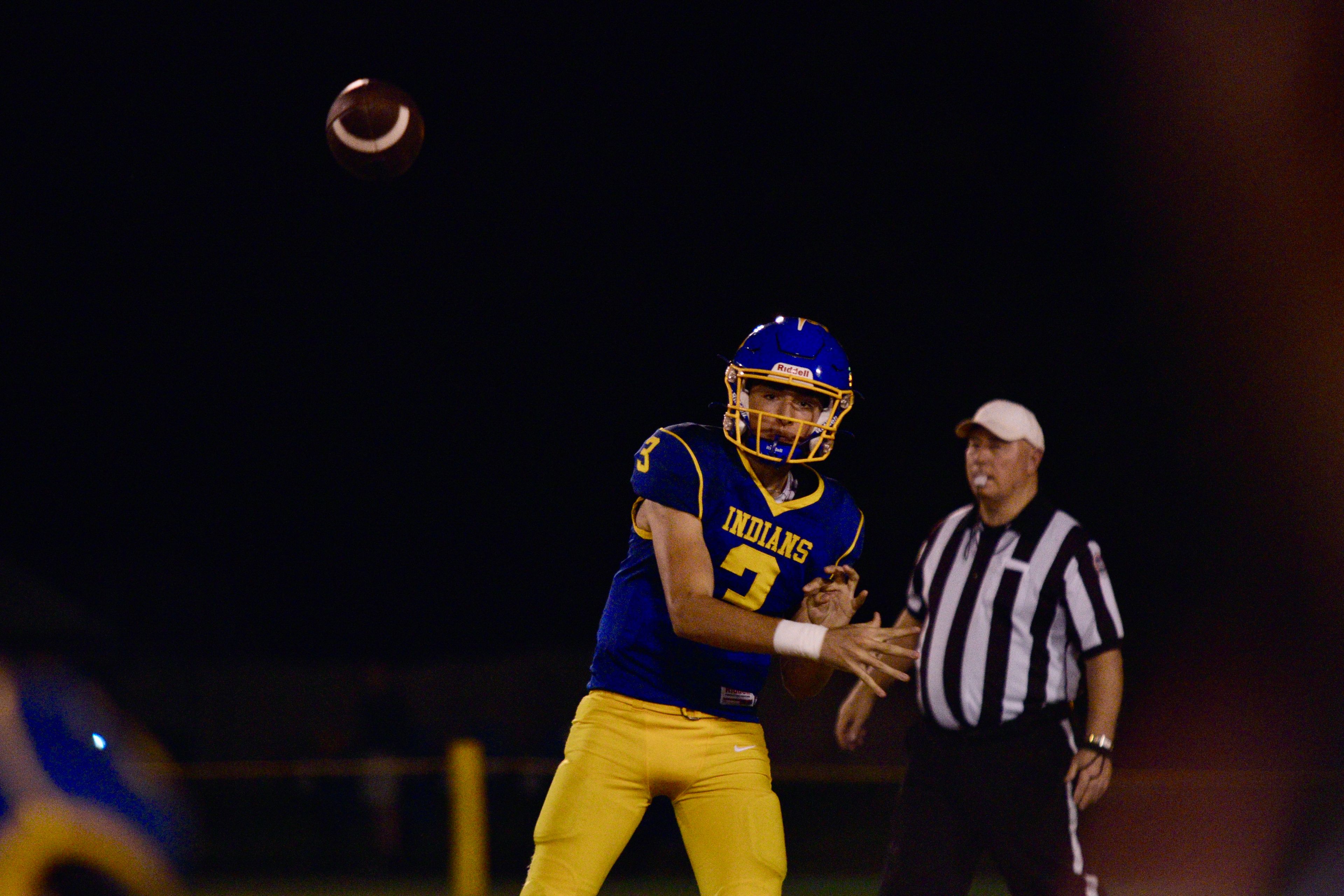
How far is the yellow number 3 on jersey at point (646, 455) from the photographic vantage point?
3369 millimetres

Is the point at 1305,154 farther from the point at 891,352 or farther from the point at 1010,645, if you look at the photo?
the point at 1010,645

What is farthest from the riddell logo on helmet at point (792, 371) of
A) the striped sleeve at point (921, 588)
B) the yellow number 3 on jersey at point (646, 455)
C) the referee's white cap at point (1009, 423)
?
the striped sleeve at point (921, 588)

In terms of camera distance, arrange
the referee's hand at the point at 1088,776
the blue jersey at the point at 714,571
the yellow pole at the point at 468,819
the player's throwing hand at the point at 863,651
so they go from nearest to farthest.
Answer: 1. the player's throwing hand at the point at 863,651
2. the blue jersey at the point at 714,571
3. the referee's hand at the point at 1088,776
4. the yellow pole at the point at 468,819

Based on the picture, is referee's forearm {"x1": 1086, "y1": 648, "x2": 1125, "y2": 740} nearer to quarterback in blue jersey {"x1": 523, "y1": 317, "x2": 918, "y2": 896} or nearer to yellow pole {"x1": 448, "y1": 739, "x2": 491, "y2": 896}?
quarterback in blue jersey {"x1": 523, "y1": 317, "x2": 918, "y2": 896}

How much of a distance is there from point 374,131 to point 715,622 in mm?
4144

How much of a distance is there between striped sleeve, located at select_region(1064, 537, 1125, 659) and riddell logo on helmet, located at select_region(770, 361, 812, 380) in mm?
1397

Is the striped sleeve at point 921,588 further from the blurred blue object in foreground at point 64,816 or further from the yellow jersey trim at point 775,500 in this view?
the blurred blue object in foreground at point 64,816

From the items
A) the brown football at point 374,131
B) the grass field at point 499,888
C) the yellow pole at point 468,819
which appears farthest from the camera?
the grass field at point 499,888

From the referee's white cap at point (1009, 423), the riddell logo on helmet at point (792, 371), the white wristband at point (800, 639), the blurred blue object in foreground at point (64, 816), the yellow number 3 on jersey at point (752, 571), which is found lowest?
the blurred blue object in foreground at point (64, 816)

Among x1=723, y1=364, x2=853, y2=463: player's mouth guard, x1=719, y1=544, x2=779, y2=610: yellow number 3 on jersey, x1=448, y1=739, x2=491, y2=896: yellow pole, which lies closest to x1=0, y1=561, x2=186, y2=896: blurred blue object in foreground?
x1=719, y1=544, x2=779, y2=610: yellow number 3 on jersey

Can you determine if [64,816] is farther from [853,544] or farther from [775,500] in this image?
[853,544]

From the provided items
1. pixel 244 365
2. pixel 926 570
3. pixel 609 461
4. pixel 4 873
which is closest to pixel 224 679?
pixel 609 461

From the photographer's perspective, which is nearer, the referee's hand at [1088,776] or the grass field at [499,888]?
the referee's hand at [1088,776]

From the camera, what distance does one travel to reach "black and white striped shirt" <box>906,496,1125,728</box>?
14.2 feet
